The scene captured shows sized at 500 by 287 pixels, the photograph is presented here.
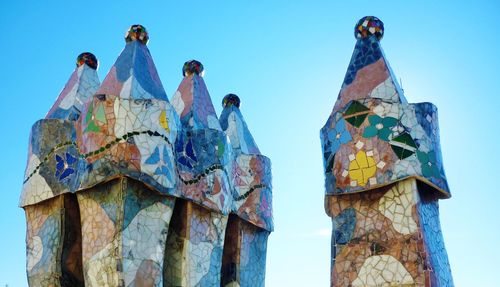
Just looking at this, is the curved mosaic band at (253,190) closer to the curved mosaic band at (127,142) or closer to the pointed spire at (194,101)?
the pointed spire at (194,101)

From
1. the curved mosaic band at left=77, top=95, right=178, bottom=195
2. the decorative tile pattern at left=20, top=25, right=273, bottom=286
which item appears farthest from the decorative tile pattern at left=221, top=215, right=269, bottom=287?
the curved mosaic band at left=77, top=95, right=178, bottom=195

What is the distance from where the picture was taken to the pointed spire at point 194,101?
11.2 meters

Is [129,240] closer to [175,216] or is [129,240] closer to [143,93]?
[175,216]

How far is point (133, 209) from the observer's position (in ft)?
29.6

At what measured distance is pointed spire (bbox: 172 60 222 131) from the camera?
11188 mm

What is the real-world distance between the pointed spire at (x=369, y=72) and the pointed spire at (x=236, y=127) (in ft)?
16.8

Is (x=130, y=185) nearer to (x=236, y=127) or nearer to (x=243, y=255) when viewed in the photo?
(x=243, y=255)

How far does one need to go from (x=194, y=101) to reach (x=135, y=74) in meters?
1.89

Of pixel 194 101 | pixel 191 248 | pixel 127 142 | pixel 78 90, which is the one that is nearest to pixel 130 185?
pixel 127 142

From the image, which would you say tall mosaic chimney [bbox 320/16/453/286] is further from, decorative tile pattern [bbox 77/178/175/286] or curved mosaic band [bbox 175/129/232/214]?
curved mosaic band [bbox 175/129/232/214]

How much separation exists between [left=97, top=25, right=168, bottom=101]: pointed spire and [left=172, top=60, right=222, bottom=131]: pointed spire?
1.19 metres

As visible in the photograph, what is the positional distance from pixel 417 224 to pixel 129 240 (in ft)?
13.3

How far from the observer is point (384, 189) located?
22.6ft

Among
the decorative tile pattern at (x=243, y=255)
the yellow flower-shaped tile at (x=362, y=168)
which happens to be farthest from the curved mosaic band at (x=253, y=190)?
the yellow flower-shaped tile at (x=362, y=168)
